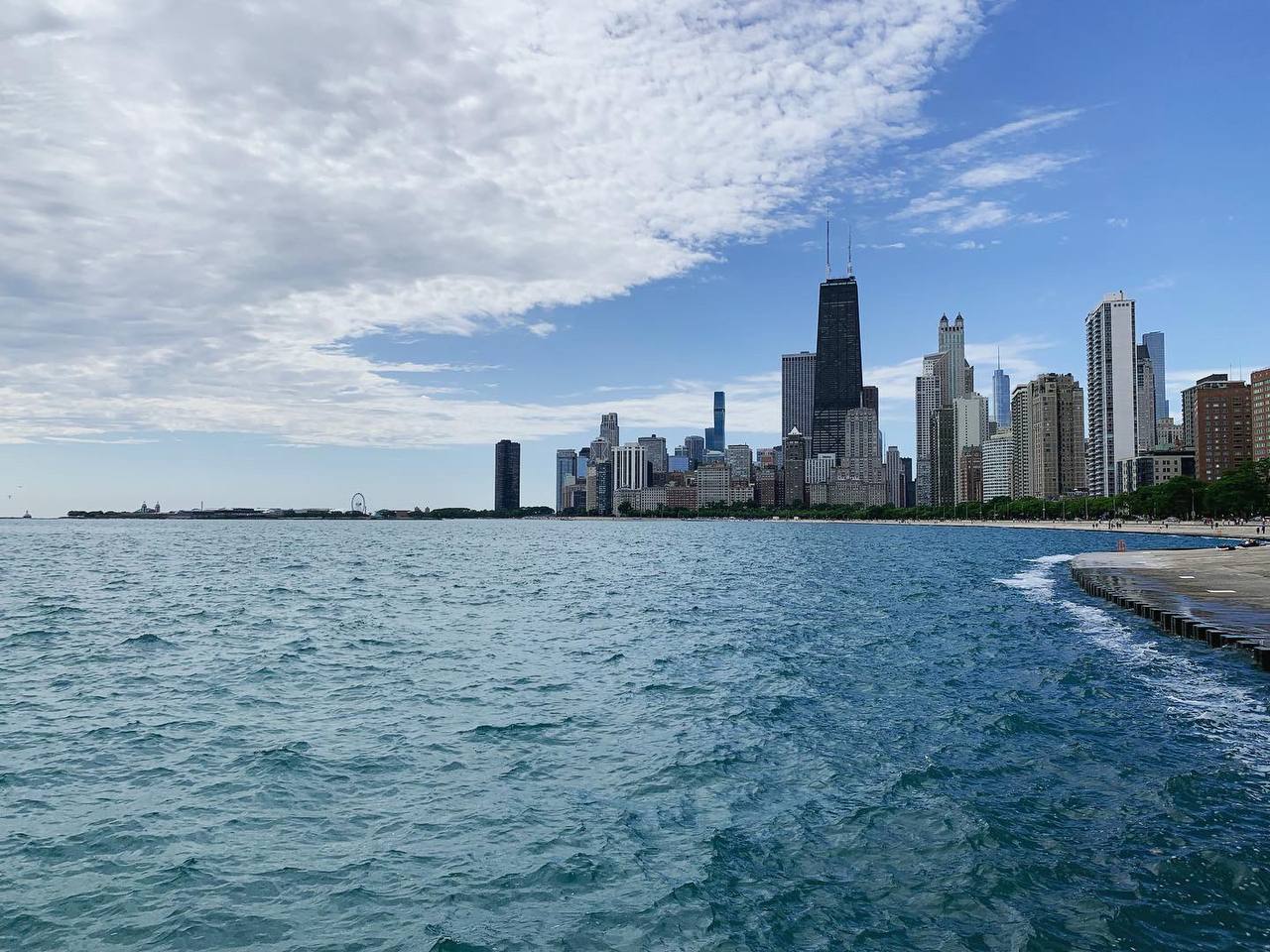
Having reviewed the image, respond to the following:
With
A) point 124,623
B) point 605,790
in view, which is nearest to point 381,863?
point 605,790

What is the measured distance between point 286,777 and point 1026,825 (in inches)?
662

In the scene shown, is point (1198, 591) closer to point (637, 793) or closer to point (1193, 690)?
point (1193, 690)

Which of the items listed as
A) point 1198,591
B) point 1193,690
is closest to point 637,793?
point 1193,690

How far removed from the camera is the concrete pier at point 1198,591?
3822 cm

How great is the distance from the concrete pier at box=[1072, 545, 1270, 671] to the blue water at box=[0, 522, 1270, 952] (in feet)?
5.18

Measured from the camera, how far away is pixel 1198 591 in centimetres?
5431

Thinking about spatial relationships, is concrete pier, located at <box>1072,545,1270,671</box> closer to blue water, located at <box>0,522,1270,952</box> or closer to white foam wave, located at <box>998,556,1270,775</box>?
blue water, located at <box>0,522,1270,952</box>

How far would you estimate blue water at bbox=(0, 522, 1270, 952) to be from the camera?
13.5m

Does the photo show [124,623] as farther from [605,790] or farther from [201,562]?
[201,562]

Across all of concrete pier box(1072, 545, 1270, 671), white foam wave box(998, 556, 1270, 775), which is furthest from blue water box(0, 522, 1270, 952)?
concrete pier box(1072, 545, 1270, 671)

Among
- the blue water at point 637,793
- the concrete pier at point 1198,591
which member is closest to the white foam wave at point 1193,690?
the blue water at point 637,793

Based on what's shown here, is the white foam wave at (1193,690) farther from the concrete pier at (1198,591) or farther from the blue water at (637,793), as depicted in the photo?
the concrete pier at (1198,591)

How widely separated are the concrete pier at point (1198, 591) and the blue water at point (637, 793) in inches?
62.2

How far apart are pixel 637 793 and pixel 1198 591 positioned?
50358 millimetres
